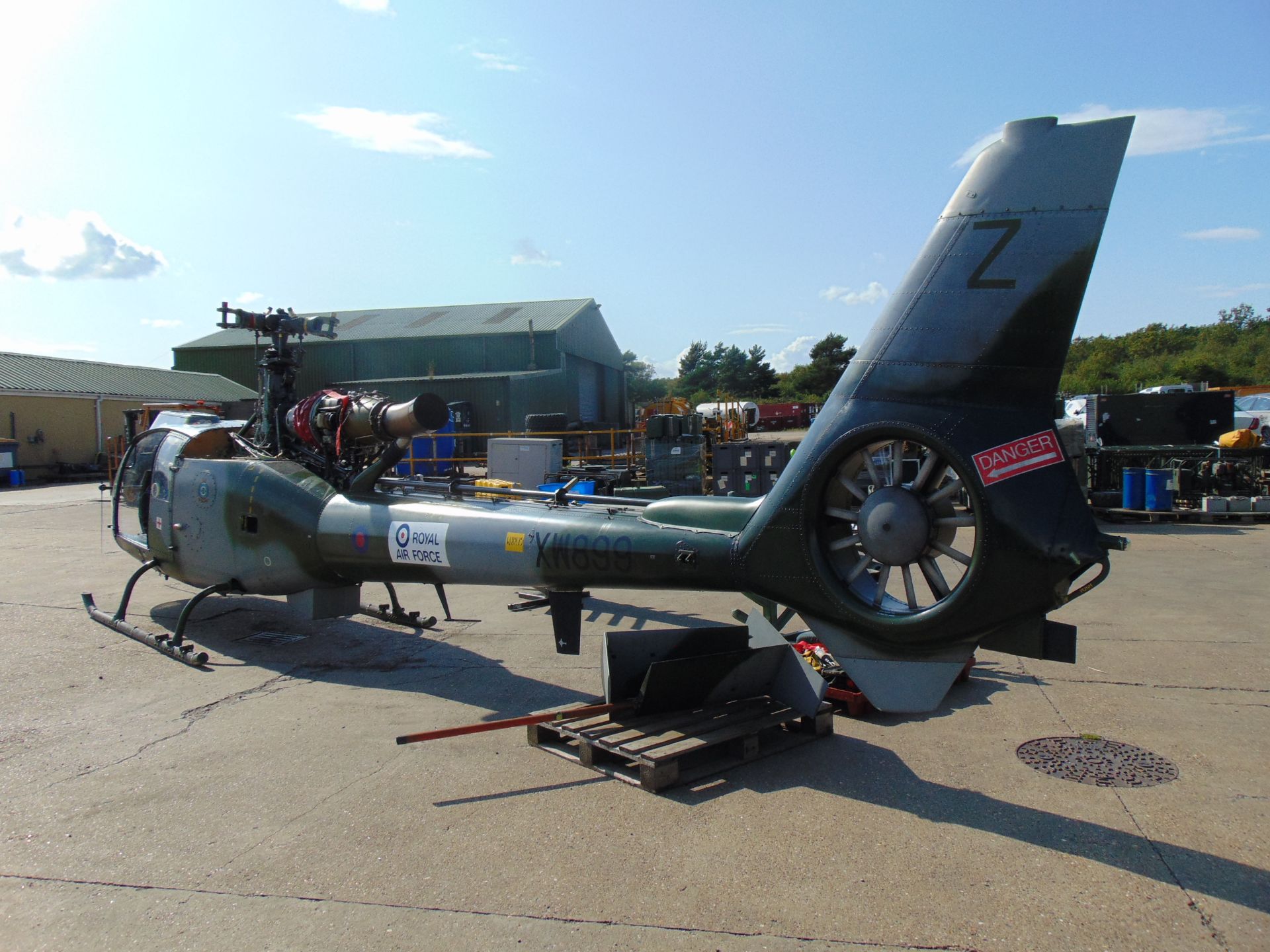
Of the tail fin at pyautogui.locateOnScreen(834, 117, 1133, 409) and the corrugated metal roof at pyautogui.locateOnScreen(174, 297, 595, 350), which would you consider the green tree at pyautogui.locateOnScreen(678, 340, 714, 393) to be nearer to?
the corrugated metal roof at pyautogui.locateOnScreen(174, 297, 595, 350)

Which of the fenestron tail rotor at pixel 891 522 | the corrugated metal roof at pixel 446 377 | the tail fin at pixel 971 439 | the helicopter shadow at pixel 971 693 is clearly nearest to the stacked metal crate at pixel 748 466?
the helicopter shadow at pixel 971 693

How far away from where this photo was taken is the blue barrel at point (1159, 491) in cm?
1755

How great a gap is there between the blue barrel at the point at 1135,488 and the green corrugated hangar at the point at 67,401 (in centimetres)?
3060

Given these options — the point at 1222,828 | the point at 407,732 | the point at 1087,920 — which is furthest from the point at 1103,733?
the point at 407,732

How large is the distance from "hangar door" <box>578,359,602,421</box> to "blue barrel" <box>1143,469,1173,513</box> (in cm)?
3062

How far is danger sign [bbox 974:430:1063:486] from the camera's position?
4.12 m

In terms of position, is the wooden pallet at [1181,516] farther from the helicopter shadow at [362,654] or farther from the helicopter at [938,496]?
the helicopter shadow at [362,654]

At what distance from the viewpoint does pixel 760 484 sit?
17.4 meters

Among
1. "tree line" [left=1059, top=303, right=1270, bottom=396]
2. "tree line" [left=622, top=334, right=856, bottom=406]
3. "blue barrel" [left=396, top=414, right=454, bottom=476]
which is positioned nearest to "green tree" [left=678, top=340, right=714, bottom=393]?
"tree line" [left=622, top=334, right=856, bottom=406]

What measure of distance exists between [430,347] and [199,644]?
1382 inches

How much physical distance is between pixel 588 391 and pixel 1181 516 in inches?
1310

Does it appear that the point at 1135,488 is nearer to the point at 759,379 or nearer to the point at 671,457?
the point at 671,457

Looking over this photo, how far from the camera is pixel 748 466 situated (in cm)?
1752

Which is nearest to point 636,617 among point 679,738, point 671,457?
point 679,738
